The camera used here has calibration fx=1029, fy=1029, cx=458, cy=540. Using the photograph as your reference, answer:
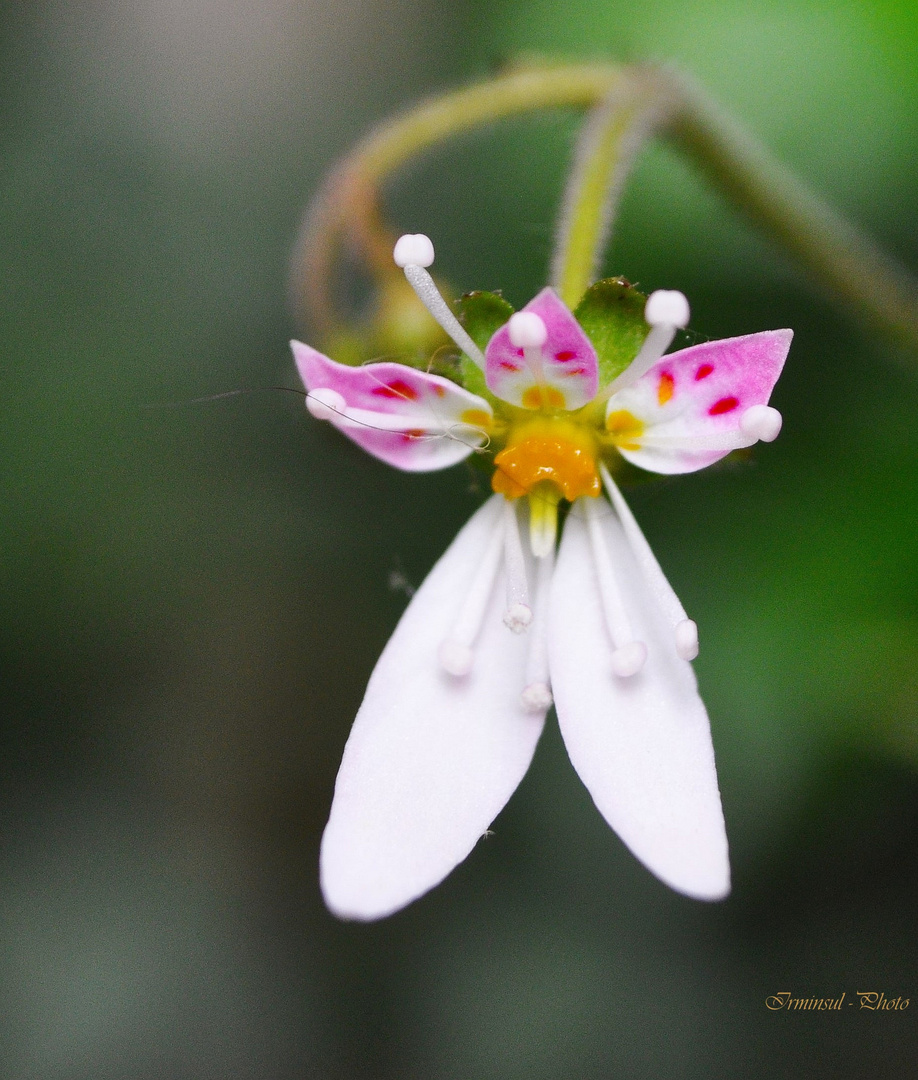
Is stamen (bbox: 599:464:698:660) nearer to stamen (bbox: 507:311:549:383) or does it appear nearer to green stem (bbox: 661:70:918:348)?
stamen (bbox: 507:311:549:383)

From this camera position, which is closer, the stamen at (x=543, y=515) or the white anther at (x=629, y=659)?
the white anther at (x=629, y=659)

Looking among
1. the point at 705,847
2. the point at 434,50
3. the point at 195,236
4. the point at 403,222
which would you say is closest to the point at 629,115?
the point at 705,847

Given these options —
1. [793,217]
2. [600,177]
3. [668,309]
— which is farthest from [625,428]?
[793,217]

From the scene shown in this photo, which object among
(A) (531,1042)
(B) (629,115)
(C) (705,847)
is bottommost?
(A) (531,1042)

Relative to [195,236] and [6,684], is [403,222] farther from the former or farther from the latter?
[6,684]

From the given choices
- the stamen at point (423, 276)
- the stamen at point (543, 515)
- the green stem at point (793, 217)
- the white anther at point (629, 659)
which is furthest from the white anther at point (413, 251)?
the green stem at point (793, 217)

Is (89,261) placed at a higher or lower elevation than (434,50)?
lower

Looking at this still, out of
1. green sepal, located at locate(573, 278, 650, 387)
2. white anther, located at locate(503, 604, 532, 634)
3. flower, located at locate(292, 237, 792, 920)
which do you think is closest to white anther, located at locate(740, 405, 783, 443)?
flower, located at locate(292, 237, 792, 920)

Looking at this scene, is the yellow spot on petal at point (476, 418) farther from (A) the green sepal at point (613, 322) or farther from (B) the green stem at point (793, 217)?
(B) the green stem at point (793, 217)
